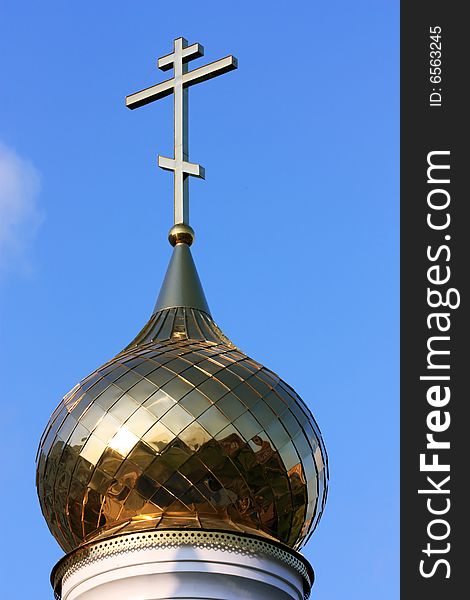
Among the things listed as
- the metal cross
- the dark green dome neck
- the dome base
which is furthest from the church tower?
the metal cross

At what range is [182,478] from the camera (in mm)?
10516

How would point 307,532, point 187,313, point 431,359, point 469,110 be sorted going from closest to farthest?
point 431,359, point 469,110, point 307,532, point 187,313

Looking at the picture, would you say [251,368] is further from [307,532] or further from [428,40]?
[428,40]

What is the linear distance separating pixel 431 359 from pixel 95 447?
8.80 ft

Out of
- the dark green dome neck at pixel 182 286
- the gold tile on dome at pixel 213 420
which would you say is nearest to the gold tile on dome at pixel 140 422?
the gold tile on dome at pixel 213 420

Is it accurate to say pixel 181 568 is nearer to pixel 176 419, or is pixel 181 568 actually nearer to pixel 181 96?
pixel 176 419

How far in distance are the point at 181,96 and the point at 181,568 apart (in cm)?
467

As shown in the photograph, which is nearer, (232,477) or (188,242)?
(232,477)

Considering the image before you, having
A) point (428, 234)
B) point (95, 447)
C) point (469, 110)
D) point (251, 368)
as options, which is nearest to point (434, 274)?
point (428, 234)

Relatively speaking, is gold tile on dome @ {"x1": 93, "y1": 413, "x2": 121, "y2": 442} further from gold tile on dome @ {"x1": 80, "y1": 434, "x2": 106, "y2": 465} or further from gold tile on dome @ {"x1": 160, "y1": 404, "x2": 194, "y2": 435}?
gold tile on dome @ {"x1": 160, "y1": 404, "x2": 194, "y2": 435}

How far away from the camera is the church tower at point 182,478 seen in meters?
10.4

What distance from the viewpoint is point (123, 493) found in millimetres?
10609

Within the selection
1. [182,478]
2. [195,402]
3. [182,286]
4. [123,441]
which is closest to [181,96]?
[182,286]

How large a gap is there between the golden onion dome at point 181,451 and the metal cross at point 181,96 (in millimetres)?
1589
